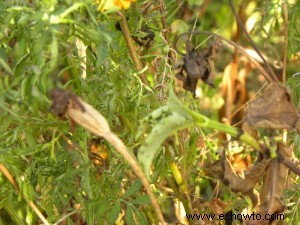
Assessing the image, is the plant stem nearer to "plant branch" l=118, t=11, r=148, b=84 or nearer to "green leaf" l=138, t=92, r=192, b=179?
"green leaf" l=138, t=92, r=192, b=179

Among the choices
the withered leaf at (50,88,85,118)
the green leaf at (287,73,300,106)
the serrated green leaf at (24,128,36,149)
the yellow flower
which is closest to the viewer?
the withered leaf at (50,88,85,118)

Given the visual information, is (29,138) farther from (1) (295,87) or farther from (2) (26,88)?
(1) (295,87)

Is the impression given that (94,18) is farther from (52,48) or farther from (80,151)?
(80,151)

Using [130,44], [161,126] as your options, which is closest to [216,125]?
[161,126]

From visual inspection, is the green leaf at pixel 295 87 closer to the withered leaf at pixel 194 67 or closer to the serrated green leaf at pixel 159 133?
the withered leaf at pixel 194 67

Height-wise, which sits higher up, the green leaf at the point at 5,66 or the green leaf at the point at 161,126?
the green leaf at the point at 5,66

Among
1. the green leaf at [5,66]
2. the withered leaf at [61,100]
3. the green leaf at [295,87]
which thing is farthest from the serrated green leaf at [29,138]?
the green leaf at [295,87]

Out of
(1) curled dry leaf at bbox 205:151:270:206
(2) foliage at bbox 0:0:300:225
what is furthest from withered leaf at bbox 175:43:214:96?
(1) curled dry leaf at bbox 205:151:270:206

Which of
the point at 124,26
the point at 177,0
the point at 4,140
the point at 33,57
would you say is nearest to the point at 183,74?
the point at 124,26
